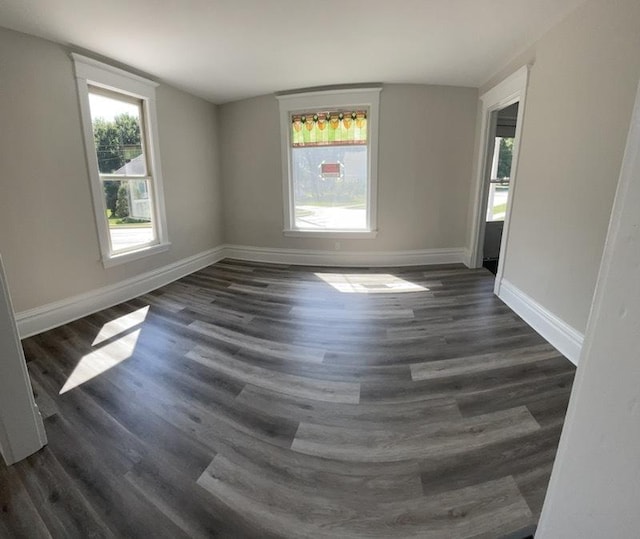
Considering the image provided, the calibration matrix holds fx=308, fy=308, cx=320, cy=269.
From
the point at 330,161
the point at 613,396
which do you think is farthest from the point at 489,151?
the point at 613,396

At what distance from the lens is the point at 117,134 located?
11.4 ft

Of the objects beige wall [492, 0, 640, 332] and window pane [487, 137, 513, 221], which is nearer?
beige wall [492, 0, 640, 332]

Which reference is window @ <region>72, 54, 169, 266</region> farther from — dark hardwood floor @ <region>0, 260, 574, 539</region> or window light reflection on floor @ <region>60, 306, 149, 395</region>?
A: dark hardwood floor @ <region>0, 260, 574, 539</region>

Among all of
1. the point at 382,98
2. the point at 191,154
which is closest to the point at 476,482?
the point at 382,98

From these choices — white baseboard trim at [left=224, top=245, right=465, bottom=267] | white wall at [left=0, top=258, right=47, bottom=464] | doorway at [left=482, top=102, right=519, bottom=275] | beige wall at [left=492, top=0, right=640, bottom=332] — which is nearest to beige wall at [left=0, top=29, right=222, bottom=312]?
white wall at [left=0, top=258, right=47, bottom=464]

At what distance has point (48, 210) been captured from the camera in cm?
285

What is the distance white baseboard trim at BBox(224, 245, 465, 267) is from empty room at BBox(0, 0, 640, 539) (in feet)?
0.11

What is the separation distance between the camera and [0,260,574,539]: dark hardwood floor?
50.4 inches

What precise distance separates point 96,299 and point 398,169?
13.6 feet

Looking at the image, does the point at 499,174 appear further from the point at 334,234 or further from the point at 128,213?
the point at 128,213

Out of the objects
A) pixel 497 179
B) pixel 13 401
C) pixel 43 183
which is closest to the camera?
pixel 13 401

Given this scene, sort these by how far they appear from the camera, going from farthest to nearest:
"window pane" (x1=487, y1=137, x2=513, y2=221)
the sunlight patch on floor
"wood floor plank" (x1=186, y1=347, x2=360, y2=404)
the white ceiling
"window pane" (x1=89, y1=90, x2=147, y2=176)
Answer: "window pane" (x1=487, y1=137, x2=513, y2=221) < "window pane" (x1=89, y1=90, x2=147, y2=176) < the sunlight patch on floor < the white ceiling < "wood floor plank" (x1=186, y1=347, x2=360, y2=404)

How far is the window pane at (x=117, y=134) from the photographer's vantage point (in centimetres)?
326

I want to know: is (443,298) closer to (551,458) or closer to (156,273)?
(551,458)
